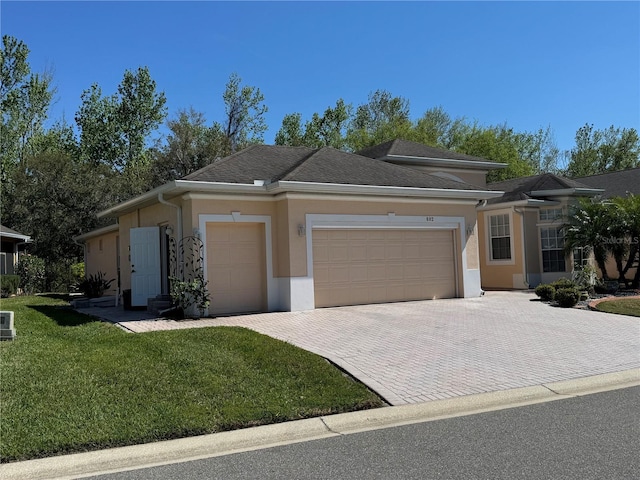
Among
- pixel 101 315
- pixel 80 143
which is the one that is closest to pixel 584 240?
pixel 101 315

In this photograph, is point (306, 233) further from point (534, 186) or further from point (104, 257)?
point (104, 257)

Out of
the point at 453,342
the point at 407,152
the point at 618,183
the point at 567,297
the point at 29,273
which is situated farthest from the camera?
the point at 618,183

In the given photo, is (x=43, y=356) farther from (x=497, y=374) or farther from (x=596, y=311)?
(x=596, y=311)

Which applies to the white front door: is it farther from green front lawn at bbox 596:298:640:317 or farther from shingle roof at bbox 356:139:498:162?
green front lawn at bbox 596:298:640:317

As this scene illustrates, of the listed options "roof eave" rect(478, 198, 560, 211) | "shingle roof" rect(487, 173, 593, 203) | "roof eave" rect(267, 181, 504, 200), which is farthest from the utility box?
"shingle roof" rect(487, 173, 593, 203)

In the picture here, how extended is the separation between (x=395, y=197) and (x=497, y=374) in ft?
26.2

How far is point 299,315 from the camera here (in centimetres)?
1267

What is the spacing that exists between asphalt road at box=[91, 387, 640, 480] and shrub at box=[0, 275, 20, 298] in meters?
19.9

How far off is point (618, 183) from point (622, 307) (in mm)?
13393

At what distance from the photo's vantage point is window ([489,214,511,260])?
20156 mm

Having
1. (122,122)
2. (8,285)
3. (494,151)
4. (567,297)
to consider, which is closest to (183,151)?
(122,122)

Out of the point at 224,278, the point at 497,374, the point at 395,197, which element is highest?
the point at 395,197

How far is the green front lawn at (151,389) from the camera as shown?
5.27m

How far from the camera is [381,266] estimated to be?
14.7m
